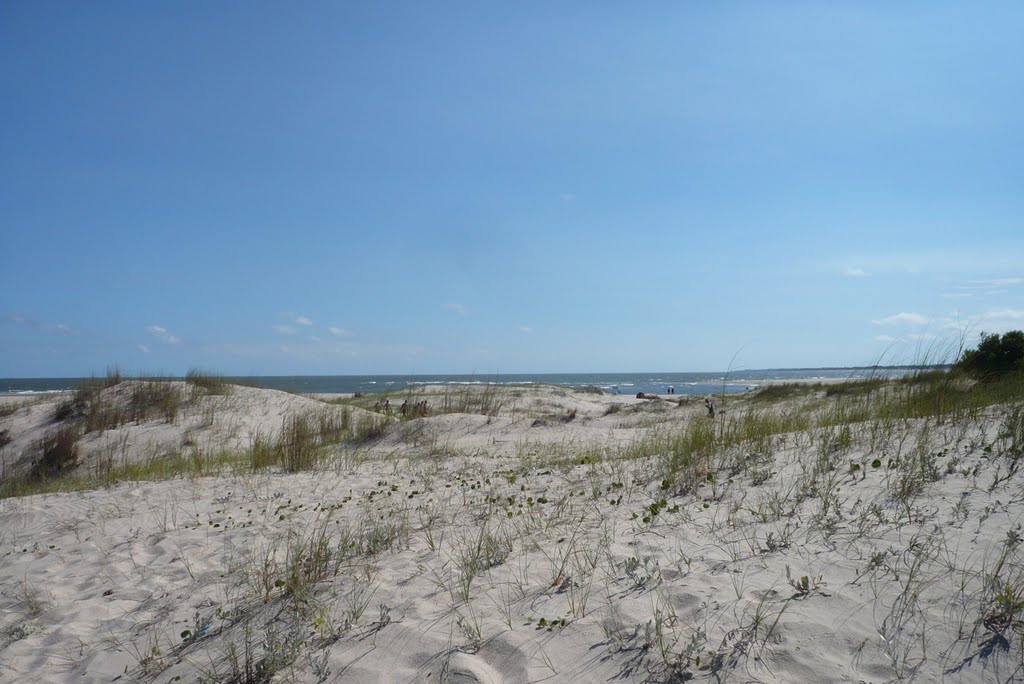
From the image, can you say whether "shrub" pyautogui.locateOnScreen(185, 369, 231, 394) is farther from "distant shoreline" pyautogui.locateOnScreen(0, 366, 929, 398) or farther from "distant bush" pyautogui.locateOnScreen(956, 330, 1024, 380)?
"distant bush" pyautogui.locateOnScreen(956, 330, 1024, 380)

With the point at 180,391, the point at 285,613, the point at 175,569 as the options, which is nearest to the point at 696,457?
the point at 285,613

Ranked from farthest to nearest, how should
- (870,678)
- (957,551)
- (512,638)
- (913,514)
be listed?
(913,514) < (957,551) < (512,638) < (870,678)

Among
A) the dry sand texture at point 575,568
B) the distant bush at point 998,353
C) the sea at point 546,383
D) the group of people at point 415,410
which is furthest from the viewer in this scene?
the sea at point 546,383

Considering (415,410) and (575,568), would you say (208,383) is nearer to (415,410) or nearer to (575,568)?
(415,410)

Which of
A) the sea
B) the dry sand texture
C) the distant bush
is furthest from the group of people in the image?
the distant bush

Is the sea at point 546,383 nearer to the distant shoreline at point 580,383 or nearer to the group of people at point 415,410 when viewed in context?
the distant shoreline at point 580,383

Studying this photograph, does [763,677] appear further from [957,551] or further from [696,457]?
[696,457]

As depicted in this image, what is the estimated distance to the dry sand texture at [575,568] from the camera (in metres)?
2.53

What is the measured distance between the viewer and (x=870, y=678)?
87.0 inches

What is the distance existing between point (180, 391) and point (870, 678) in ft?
55.3

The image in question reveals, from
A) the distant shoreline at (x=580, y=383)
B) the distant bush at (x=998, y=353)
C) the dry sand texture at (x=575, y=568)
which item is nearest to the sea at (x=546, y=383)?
the distant shoreline at (x=580, y=383)

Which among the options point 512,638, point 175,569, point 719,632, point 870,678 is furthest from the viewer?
point 175,569

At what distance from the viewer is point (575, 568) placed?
3.46 meters

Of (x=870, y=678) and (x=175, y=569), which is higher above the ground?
(x=870, y=678)
